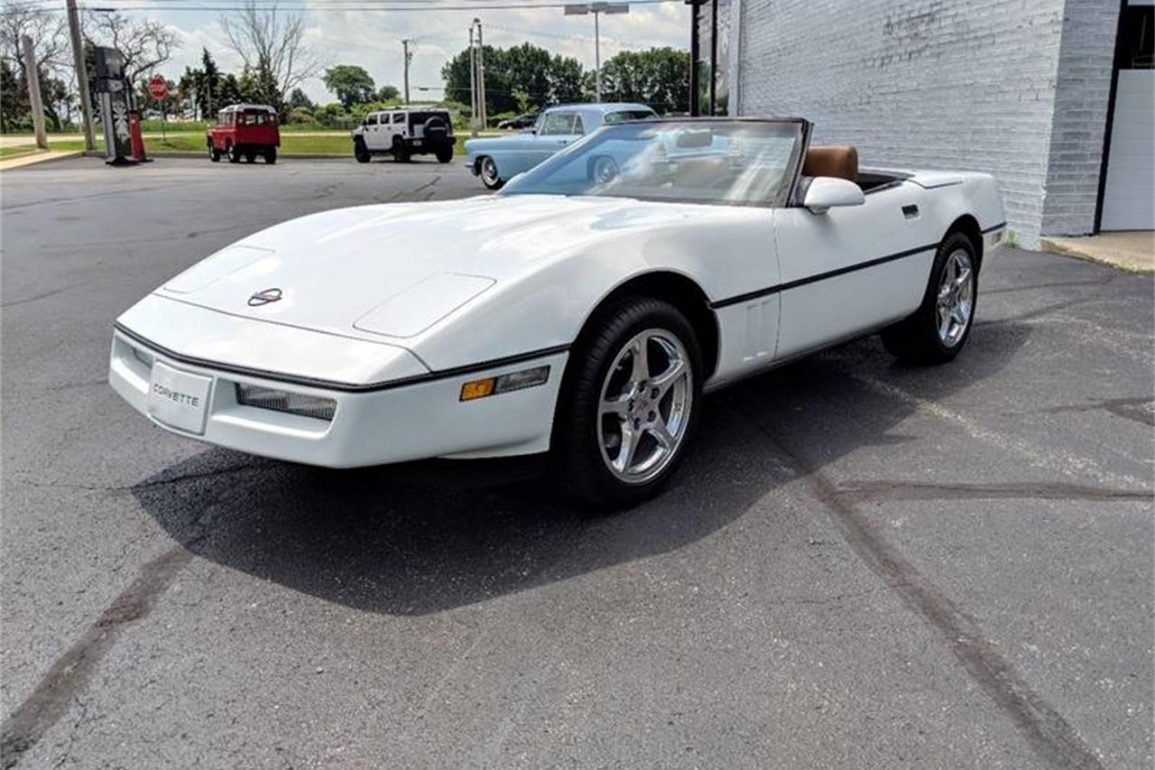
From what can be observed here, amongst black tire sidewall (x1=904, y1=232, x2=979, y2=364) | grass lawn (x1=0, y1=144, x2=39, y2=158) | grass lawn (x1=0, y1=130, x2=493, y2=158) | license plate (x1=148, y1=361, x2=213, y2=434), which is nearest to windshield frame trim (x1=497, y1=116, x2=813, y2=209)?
black tire sidewall (x1=904, y1=232, x2=979, y2=364)

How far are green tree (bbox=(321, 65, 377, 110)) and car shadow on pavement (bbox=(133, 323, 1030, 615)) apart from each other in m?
110

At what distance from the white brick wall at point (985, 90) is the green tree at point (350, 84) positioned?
99785mm

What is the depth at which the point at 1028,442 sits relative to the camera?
408 cm

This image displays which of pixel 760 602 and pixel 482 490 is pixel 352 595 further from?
pixel 760 602

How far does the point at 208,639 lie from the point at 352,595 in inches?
16.2

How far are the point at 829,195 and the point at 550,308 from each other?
1.56 metres

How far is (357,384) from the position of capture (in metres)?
2.58

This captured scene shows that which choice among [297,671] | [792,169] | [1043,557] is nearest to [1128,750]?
[1043,557]

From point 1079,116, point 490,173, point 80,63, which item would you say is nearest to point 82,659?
point 1079,116

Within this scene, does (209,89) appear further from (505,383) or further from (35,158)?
(505,383)

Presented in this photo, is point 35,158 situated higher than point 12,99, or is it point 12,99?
point 12,99

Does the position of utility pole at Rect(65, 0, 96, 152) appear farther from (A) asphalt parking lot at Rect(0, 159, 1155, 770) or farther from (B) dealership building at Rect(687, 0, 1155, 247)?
(A) asphalt parking lot at Rect(0, 159, 1155, 770)

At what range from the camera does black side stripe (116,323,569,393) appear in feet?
8.49

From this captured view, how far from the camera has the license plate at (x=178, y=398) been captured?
281 centimetres
